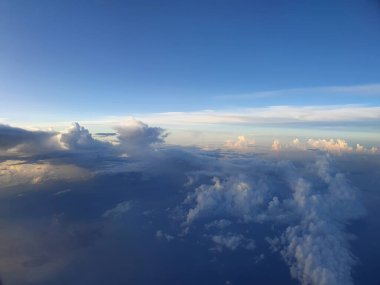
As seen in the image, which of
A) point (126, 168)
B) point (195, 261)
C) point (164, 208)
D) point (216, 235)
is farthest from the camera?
point (126, 168)

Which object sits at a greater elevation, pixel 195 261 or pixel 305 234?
pixel 305 234

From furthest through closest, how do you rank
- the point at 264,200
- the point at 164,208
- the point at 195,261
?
the point at 264,200 < the point at 164,208 < the point at 195,261

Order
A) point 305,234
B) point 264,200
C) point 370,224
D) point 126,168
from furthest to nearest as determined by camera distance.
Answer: point 126,168, point 264,200, point 370,224, point 305,234

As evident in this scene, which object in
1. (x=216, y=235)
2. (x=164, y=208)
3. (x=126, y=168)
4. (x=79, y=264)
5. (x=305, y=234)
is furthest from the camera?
(x=126, y=168)

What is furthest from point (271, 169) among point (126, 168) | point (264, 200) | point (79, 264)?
point (79, 264)

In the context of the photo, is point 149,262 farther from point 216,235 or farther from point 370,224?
point 370,224

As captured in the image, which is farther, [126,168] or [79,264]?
[126,168]

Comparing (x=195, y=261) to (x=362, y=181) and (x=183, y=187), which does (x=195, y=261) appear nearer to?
(x=183, y=187)

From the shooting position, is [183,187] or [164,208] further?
[183,187]

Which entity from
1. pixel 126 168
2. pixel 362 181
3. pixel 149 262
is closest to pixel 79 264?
pixel 149 262
